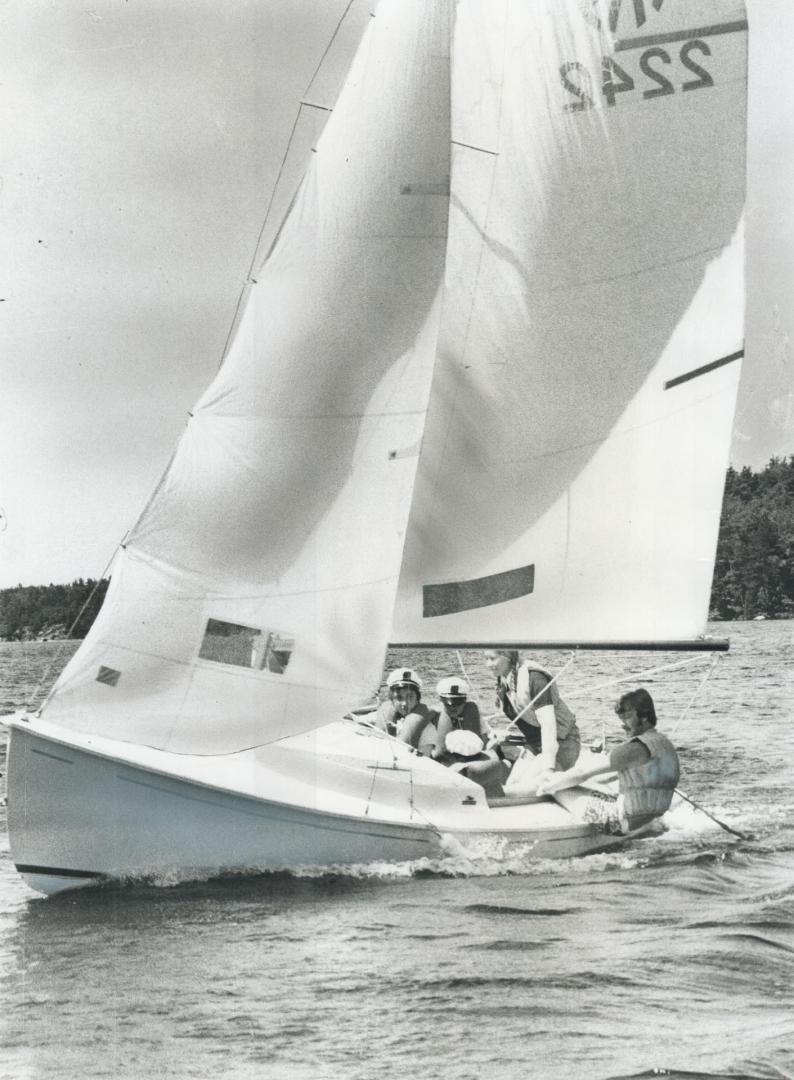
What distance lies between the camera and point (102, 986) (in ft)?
25.6

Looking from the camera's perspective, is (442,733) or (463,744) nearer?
(463,744)

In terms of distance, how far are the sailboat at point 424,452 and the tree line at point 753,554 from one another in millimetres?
28314

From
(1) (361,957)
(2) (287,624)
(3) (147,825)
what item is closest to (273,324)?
(2) (287,624)

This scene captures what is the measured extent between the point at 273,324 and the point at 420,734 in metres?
3.33

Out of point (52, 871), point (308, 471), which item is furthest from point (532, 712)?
point (52, 871)

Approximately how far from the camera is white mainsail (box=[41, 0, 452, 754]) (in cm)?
934

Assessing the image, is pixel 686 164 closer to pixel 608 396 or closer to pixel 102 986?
pixel 608 396

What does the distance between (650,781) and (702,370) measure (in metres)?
3.25

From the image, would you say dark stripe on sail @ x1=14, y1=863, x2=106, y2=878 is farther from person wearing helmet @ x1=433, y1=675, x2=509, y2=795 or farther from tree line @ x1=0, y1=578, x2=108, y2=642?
tree line @ x1=0, y1=578, x2=108, y2=642

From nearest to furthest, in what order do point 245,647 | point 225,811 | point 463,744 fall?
point 245,647
point 225,811
point 463,744

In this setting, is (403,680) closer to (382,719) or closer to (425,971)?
(382,719)

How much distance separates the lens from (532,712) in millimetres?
11188

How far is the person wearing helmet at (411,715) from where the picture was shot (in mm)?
10688

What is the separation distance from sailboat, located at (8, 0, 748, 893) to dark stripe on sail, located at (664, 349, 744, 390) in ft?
0.06
